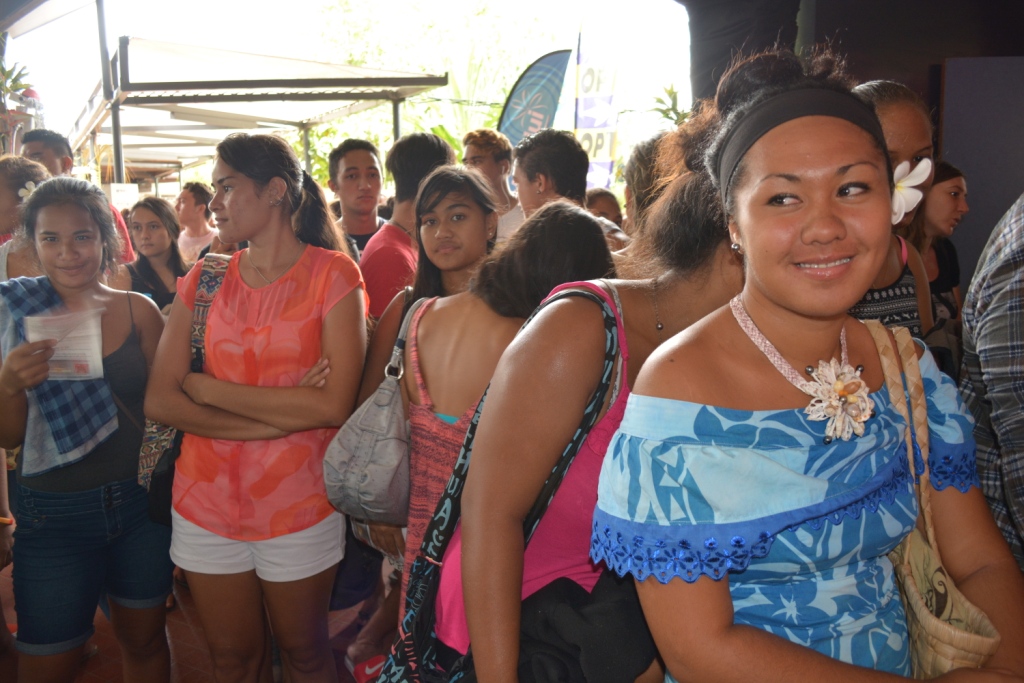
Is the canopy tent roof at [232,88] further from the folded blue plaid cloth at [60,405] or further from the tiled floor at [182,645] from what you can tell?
the tiled floor at [182,645]

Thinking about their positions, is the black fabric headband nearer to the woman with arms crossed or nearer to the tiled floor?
the woman with arms crossed

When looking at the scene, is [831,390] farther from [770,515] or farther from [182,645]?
[182,645]

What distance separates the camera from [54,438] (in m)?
2.48

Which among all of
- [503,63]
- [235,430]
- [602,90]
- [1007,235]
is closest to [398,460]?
[235,430]

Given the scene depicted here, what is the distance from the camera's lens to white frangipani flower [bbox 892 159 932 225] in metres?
1.53

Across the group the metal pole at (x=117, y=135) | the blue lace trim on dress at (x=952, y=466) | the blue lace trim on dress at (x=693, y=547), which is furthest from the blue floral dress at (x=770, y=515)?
the metal pole at (x=117, y=135)

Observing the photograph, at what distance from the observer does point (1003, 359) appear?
1472 mm

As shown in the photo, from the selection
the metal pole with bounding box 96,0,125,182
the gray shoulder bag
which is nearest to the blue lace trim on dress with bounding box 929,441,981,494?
the gray shoulder bag

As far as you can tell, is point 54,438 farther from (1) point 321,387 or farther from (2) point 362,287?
(2) point 362,287

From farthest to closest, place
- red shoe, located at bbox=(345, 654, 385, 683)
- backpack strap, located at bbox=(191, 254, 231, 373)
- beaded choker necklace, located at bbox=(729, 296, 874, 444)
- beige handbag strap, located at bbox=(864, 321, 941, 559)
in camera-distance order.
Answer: red shoe, located at bbox=(345, 654, 385, 683), backpack strap, located at bbox=(191, 254, 231, 373), beige handbag strap, located at bbox=(864, 321, 941, 559), beaded choker necklace, located at bbox=(729, 296, 874, 444)

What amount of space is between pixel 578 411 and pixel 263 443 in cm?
146

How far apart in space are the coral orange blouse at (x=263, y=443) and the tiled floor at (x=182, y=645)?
1.28 meters

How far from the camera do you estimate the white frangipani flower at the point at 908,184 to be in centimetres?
153

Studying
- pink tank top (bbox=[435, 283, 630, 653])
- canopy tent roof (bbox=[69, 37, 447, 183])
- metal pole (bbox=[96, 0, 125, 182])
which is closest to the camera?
pink tank top (bbox=[435, 283, 630, 653])
